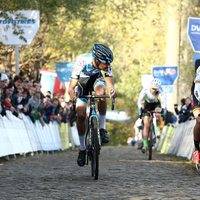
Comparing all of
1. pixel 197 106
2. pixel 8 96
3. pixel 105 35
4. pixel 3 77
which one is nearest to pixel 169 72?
pixel 105 35

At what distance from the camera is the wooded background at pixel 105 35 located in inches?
714

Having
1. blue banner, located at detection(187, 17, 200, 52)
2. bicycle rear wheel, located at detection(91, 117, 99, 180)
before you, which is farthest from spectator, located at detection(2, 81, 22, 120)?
bicycle rear wheel, located at detection(91, 117, 99, 180)

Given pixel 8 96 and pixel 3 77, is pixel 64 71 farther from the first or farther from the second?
pixel 3 77

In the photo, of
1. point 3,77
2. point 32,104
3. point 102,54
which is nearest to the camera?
point 102,54

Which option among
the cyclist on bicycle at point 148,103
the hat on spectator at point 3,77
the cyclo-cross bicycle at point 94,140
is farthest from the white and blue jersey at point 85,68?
the cyclist on bicycle at point 148,103

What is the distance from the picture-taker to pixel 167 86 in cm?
2317

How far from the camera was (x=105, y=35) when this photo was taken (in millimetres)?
32750

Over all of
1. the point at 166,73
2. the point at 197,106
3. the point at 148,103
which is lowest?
the point at 148,103

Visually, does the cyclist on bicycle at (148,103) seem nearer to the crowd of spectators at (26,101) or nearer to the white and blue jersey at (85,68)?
the crowd of spectators at (26,101)

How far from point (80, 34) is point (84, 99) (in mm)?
20920

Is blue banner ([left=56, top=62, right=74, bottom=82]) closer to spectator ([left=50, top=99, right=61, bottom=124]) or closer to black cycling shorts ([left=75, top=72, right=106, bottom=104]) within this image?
spectator ([left=50, top=99, right=61, bottom=124])

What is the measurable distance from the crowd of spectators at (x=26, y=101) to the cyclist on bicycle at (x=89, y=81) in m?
4.51

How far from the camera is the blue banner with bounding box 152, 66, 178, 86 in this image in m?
23.2

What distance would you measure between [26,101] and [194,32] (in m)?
5.47
